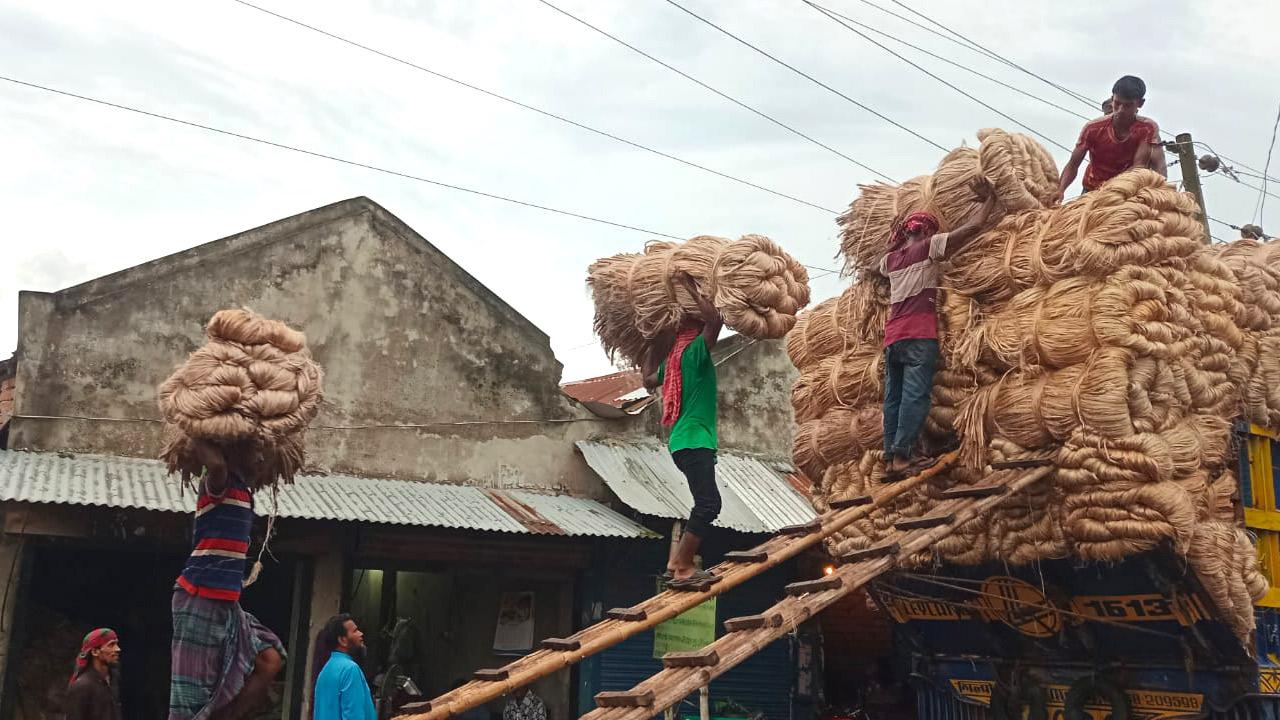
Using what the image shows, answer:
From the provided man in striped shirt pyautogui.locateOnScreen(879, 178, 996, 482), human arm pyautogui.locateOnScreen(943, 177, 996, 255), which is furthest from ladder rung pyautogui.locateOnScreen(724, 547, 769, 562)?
human arm pyautogui.locateOnScreen(943, 177, 996, 255)

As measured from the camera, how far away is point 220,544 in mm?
4652

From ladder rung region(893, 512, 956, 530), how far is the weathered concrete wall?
21.6 ft

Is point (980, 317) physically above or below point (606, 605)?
above

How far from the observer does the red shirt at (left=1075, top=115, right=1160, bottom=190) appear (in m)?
7.17

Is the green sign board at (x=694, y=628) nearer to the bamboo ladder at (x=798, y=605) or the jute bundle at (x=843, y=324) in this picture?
the jute bundle at (x=843, y=324)

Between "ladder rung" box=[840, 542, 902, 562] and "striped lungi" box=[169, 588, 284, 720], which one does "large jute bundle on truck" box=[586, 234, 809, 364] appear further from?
"striped lungi" box=[169, 588, 284, 720]

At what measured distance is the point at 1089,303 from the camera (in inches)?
248

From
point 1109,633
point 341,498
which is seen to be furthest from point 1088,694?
point 341,498

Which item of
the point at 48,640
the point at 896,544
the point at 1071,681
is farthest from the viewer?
the point at 48,640

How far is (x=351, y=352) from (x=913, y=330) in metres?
6.21

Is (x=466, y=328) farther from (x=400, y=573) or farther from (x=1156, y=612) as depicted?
(x=1156, y=612)

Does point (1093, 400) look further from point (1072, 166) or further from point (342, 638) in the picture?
point (342, 638)

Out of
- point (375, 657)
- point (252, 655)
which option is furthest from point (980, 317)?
point (375, 657)

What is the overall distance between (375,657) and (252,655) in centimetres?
874
